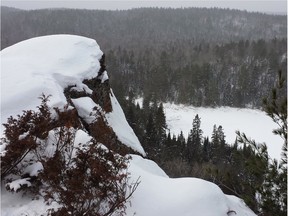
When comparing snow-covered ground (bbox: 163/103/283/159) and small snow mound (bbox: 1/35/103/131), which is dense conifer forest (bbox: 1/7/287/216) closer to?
snow-covered ground (bbox: 163/103/283/159)

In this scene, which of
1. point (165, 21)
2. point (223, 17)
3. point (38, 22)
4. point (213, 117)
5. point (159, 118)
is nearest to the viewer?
point (159, 118)

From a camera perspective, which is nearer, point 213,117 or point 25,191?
point 25,191

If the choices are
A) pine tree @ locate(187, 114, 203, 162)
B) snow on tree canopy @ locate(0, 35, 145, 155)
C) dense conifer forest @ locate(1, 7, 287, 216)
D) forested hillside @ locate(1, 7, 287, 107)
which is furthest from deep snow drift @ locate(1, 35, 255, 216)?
forested hillside @ locate(1, 7, 287, 107)

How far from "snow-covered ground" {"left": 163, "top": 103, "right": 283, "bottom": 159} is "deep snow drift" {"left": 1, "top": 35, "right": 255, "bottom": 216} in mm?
40240

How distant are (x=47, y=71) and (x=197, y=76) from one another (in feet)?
224

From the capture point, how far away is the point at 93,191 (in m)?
7.38

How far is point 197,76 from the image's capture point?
3132 inches

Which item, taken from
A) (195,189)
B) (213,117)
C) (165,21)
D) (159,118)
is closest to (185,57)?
(213,117)

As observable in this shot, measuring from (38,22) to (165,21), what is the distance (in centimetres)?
6142

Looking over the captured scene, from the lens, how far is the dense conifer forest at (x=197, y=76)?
23.6 feet

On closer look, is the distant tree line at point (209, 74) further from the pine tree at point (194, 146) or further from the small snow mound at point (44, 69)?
the small snow mound at point (44, 69)

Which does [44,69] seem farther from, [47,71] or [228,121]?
[228,121]

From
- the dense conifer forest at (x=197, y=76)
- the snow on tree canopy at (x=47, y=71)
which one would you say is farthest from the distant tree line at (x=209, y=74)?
the snow on tree canopy at (x=47, y=71)

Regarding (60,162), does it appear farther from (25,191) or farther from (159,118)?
(159,118)
